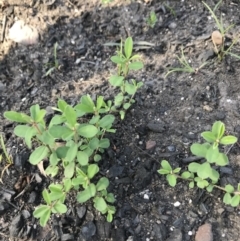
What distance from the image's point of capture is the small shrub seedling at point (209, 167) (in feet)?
5.16

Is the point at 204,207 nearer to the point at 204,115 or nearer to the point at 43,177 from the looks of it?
the point at 204,115

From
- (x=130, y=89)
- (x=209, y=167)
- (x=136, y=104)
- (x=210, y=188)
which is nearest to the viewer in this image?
(x=209, y=167)

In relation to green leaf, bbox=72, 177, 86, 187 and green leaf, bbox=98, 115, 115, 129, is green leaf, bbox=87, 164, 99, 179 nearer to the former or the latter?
green leaf, bbox=72, 177, 86, 187

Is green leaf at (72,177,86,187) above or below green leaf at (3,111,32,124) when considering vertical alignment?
below

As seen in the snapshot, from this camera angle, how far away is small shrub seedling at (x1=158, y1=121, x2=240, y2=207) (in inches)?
61.9

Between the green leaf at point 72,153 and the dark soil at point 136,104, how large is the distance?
324 mm

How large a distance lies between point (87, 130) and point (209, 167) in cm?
47

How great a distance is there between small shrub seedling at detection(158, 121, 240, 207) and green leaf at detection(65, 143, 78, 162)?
1.16ft

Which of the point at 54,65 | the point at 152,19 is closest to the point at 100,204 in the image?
the point at 54,65

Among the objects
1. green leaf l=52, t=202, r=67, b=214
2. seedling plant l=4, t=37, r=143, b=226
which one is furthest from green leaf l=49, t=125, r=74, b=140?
green leaf l=52, t=202, r=67, b=214

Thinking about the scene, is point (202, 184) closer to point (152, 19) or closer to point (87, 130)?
point (87, 130)

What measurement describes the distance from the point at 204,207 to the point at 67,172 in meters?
0.57

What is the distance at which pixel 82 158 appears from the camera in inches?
62.6

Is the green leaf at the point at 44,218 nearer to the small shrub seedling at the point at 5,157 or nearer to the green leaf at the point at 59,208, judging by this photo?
the green leaf at the point at 59,208
